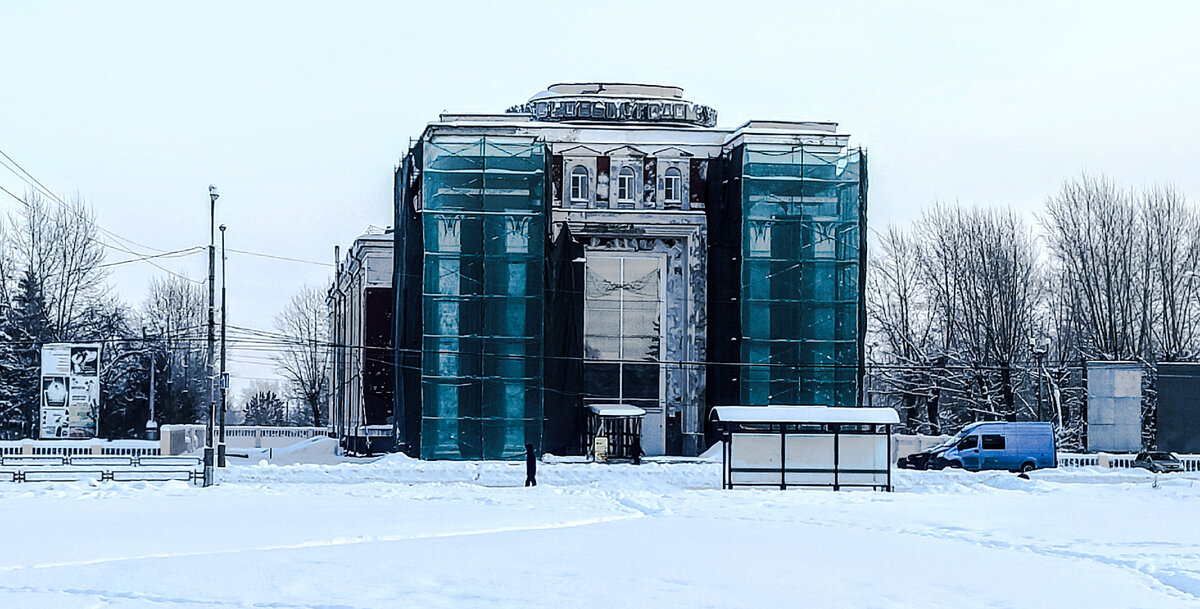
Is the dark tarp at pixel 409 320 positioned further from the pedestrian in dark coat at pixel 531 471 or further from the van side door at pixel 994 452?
the van side door at pixel 994 452

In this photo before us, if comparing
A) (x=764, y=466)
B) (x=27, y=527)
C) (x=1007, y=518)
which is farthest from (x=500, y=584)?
(x=764, y=466)

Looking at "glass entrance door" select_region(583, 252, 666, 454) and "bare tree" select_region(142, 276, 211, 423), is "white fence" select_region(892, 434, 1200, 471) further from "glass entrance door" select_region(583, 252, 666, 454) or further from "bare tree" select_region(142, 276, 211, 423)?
"bare tree" select_region(142, 276, 211, 423)

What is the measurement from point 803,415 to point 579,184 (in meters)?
21.3

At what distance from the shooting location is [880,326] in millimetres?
75500

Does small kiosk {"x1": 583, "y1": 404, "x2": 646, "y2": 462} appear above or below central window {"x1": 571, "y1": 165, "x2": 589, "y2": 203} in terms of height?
below

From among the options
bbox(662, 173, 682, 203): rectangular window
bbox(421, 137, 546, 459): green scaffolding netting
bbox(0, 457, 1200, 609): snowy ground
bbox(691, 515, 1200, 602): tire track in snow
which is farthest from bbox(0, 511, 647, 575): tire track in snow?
bbox(662, 173, 682, 203): rectangular window

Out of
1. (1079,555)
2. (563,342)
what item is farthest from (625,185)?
(1079,555)

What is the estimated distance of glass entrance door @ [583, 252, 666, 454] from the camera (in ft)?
197

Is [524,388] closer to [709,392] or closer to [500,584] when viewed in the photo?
[709,392]

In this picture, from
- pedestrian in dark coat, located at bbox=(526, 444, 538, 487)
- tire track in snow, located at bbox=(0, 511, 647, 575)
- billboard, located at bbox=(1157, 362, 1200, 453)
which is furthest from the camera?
billboard, located at bbox=(1157, 362, 1200, 453)

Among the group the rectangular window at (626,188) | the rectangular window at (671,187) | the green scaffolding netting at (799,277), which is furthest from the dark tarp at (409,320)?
the green scaffolding netting at (799,277)

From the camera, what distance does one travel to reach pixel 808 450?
4184cm

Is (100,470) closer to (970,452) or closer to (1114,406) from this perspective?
(970,452)

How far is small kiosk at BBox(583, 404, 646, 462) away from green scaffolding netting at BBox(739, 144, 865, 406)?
425 centimetres
